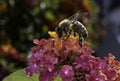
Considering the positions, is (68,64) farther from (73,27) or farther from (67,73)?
(73,27)

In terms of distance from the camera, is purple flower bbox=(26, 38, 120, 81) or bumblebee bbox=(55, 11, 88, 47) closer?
purple flower bbox=(26, 38, 120, 81)

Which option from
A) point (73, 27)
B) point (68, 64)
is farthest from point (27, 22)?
point (68, 64)

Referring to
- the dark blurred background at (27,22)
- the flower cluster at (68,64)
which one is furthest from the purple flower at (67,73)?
the dark blurred background at (27,22)

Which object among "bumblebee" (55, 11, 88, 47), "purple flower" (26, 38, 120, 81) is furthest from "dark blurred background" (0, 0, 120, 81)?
"purple flower" (26, 38, 120, 81)

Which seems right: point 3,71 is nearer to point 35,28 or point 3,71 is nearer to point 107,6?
point 35,28

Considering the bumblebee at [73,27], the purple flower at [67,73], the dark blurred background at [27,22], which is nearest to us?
the purple flower at [67,73]

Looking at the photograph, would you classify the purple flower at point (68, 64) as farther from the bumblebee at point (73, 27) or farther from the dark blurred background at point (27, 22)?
the dark blurred background at point (27, 22)

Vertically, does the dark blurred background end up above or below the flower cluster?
above

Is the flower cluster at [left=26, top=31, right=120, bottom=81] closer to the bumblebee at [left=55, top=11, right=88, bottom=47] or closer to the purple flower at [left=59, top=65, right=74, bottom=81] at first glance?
the purple flower at [left=59, top=65, right=74, bottom=81]

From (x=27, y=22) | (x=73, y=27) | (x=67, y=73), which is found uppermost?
(x=27, y=22)
